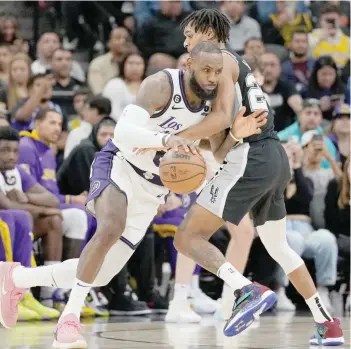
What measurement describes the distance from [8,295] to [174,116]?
1.58 meters

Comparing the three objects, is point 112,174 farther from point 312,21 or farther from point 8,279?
point 312,21

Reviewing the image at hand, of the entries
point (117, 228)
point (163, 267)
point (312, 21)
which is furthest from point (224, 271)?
point (312, 21)

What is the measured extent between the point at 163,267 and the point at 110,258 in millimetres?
3895

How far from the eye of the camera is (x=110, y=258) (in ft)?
17.8

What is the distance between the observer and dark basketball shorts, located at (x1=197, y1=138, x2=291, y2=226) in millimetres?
5340

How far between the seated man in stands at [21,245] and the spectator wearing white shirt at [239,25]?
5.53 m

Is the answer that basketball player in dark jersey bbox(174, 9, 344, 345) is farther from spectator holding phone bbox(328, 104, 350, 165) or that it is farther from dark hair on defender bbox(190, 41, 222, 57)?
spectator holding phone bbox(328, 104, 350, 165)

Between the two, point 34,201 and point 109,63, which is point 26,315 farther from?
point 109,63

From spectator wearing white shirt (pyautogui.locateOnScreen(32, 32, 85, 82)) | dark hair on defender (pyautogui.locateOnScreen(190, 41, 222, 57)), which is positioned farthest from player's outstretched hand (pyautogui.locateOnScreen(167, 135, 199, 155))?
spectator wearing white shirt (pyautogui.locateOnScreen(32, 32, 85, 82))

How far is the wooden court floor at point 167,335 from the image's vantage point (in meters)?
5.38

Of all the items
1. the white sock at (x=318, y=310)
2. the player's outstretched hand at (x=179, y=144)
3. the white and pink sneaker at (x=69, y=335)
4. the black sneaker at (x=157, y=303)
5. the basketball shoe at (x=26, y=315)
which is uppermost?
the player's outstretched hand at (x=179, y=144)

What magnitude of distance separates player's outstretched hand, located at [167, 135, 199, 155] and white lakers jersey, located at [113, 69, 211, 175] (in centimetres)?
38

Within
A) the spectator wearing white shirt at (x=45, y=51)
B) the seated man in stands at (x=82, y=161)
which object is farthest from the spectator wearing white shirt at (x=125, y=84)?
the seated man in stands at (x=82, y=161)

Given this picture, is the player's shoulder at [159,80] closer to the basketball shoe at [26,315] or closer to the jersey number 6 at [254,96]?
the jersey number 6 at [254,96]
